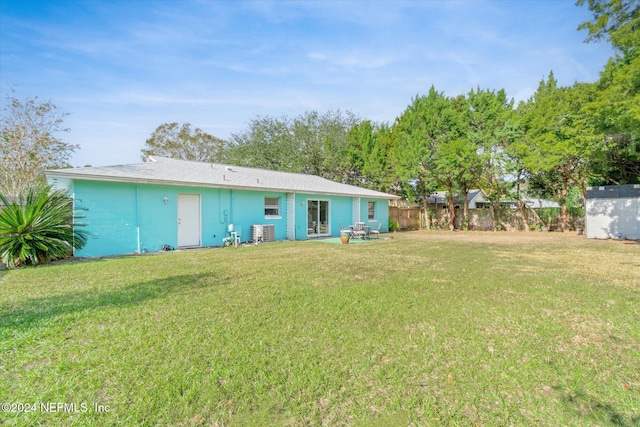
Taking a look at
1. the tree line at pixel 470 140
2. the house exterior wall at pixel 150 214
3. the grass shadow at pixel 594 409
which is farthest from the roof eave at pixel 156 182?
the grass shadow at pixel 594 409

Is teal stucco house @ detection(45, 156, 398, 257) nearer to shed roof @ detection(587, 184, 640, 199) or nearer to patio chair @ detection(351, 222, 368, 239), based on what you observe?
patio chair @ detection(351, 222, 368, 239)

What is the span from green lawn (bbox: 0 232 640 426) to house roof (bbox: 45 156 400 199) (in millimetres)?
4446

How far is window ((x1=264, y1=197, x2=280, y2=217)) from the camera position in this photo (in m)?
14.7

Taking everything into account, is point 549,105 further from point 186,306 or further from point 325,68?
point 186,306

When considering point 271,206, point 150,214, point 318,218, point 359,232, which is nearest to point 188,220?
point 150,214

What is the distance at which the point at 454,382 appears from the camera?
2615 mm

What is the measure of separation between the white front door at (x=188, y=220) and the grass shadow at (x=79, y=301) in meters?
6.06

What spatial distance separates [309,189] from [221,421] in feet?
46.4

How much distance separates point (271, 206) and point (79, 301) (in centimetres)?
1036

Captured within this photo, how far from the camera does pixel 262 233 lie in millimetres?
13492

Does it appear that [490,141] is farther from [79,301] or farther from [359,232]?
[79,301]

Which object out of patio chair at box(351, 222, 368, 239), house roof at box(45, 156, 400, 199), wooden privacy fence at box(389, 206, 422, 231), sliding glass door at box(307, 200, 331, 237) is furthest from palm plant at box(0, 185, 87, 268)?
wooden privacy fence at box(389, 206, 422, 231)

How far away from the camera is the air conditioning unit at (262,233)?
1336 centimetres

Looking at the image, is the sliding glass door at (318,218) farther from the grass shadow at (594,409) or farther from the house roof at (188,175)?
the grass shadow at (594,409)
